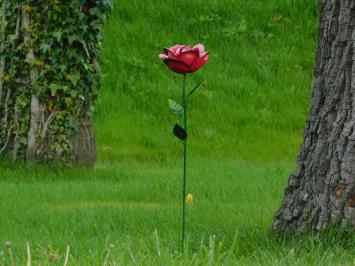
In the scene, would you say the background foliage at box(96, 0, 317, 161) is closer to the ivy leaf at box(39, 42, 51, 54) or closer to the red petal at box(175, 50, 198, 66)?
the ivy leaf at box(39, 42, 51, 54)

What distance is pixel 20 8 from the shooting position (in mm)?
10531

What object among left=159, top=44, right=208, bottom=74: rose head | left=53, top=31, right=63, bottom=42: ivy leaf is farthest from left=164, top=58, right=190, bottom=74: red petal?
left=53, top=31, right=63, bottom=42: ivy leaf

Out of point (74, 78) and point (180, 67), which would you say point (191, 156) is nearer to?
point (74, 78)

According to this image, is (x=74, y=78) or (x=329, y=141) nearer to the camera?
(x=329, y=141)

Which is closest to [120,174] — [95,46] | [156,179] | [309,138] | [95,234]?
[156,179]

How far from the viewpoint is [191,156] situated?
1238 centimetres

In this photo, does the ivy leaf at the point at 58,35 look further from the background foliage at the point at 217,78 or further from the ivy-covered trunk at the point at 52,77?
the background foliage at the point at 217,78

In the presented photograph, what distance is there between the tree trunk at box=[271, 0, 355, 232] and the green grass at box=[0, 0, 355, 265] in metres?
0.16

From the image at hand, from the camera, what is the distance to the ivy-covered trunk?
1034 cm

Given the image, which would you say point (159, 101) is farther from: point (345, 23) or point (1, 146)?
point (345, 23)

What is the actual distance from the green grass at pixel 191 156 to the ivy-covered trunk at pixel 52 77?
0.39 m

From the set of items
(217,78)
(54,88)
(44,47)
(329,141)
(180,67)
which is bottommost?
(217,78)

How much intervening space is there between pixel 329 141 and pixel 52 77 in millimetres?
5413

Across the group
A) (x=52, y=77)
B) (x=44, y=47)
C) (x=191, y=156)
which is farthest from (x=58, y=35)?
(x=191, y=156)
